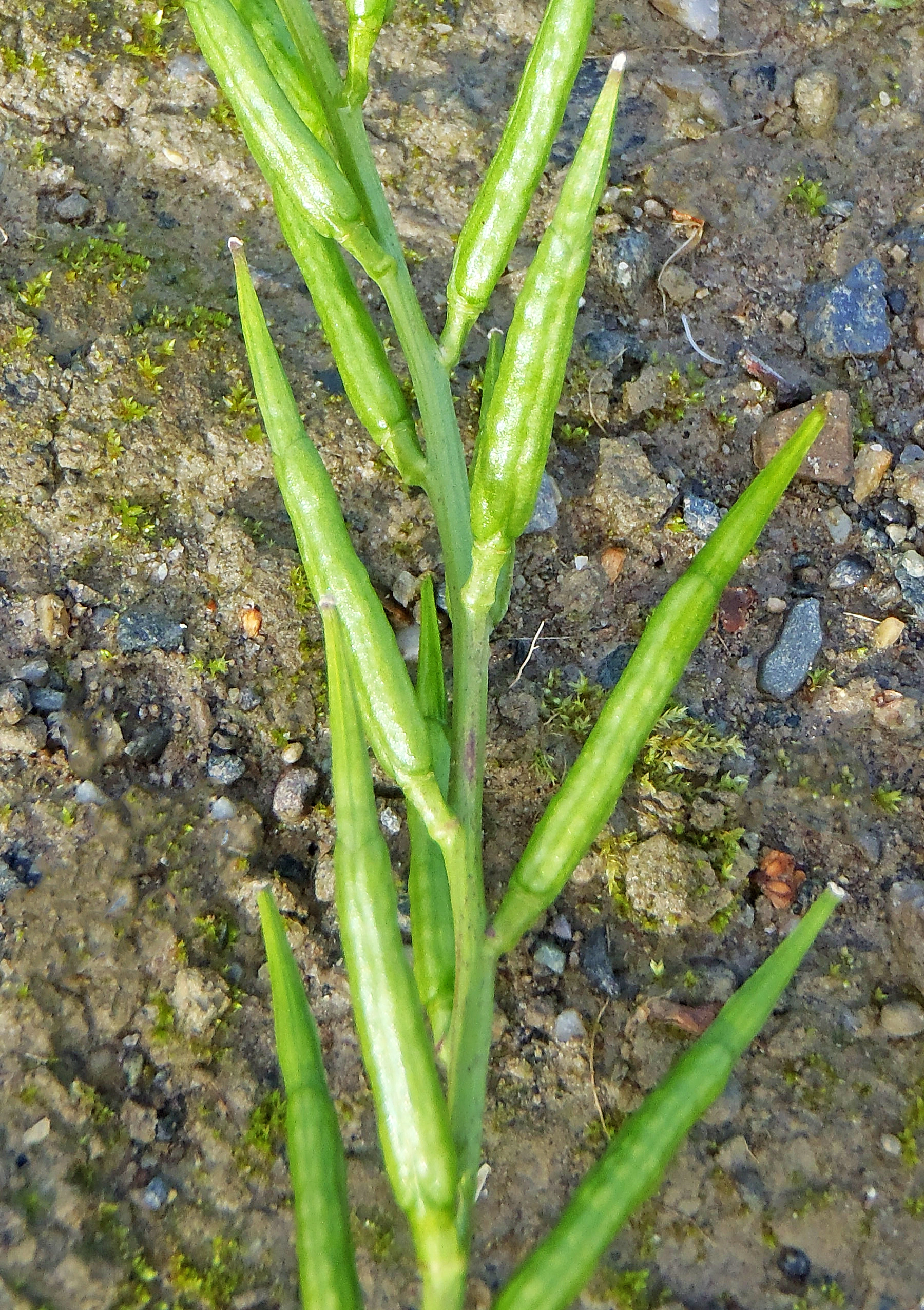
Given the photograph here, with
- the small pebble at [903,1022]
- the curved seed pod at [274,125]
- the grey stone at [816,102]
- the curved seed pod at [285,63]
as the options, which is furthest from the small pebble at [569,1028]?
the grey stone at [816,102]

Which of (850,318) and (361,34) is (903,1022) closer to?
(850,318)

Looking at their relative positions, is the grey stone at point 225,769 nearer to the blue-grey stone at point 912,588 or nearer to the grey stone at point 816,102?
the blue-grey stone at point 912,588

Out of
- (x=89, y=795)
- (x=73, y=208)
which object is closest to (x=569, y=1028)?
(x=89, y=795)

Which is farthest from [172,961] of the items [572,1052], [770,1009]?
[770,1009]

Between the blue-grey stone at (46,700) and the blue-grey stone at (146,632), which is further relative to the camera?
the blue-grey stone at (146,632)

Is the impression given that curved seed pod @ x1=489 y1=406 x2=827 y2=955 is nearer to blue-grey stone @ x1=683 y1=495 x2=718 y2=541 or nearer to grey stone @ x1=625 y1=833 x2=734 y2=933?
grey stone @ x1=625 y1=833 x2=734 y2=933
